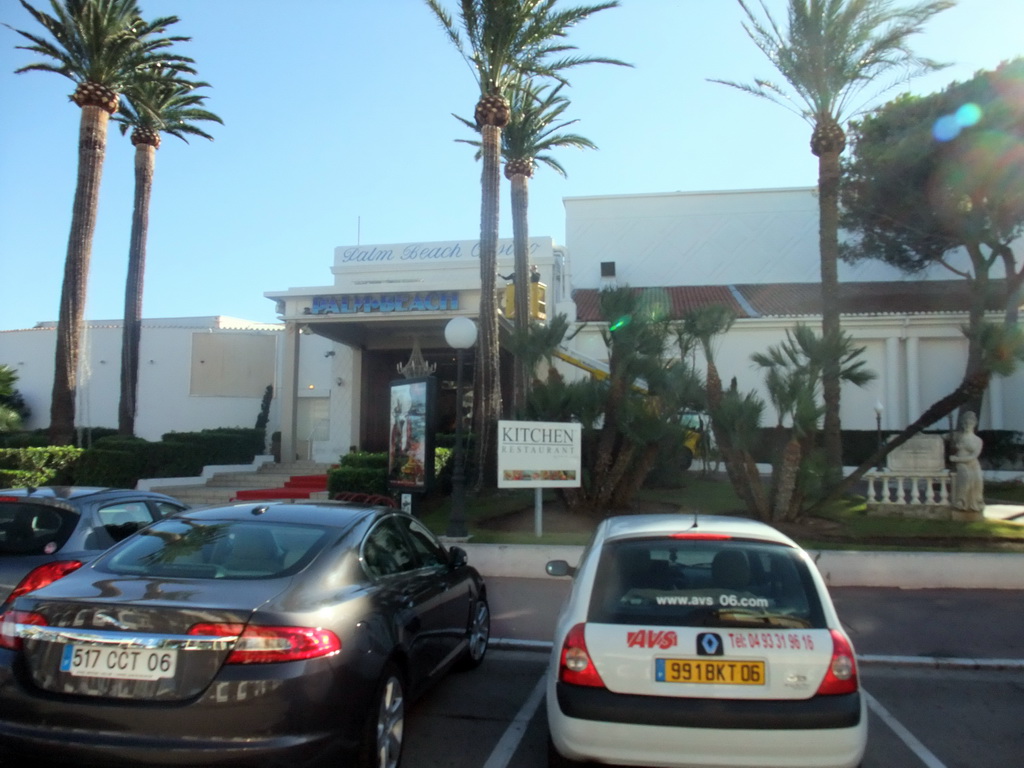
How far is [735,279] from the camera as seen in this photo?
111 ft

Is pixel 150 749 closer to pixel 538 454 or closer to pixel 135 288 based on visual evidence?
pixel 538 454

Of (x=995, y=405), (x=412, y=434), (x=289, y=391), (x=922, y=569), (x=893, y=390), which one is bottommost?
(x=922, y=569)

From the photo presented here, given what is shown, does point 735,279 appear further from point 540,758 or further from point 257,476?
point 540,758

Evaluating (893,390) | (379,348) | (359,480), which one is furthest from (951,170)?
(359,480)

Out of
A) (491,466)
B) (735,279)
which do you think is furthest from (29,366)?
(735,279)

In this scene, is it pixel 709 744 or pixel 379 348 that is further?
pixel 379 348

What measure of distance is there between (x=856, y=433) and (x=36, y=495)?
22.8 m

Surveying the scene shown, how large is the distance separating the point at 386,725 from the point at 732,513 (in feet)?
34.5

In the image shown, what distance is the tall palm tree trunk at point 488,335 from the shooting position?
16.3 metres

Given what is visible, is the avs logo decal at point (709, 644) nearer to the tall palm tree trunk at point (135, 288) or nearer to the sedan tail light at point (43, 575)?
the sedan tail light at point (43, 575)

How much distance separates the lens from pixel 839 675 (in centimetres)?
381

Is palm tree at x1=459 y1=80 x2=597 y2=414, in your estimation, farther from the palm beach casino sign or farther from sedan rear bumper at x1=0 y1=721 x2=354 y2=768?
sedan rear bumper at x1=0 y1=721 x2=354 y2=768

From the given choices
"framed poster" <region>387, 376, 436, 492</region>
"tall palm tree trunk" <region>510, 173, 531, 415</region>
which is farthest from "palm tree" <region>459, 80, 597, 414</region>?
"framed poster" <region>387, 376, 436, 492</region>

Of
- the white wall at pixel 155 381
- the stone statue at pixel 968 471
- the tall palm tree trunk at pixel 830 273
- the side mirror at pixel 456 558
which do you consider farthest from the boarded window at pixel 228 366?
the side mirror at pixel 456 558
